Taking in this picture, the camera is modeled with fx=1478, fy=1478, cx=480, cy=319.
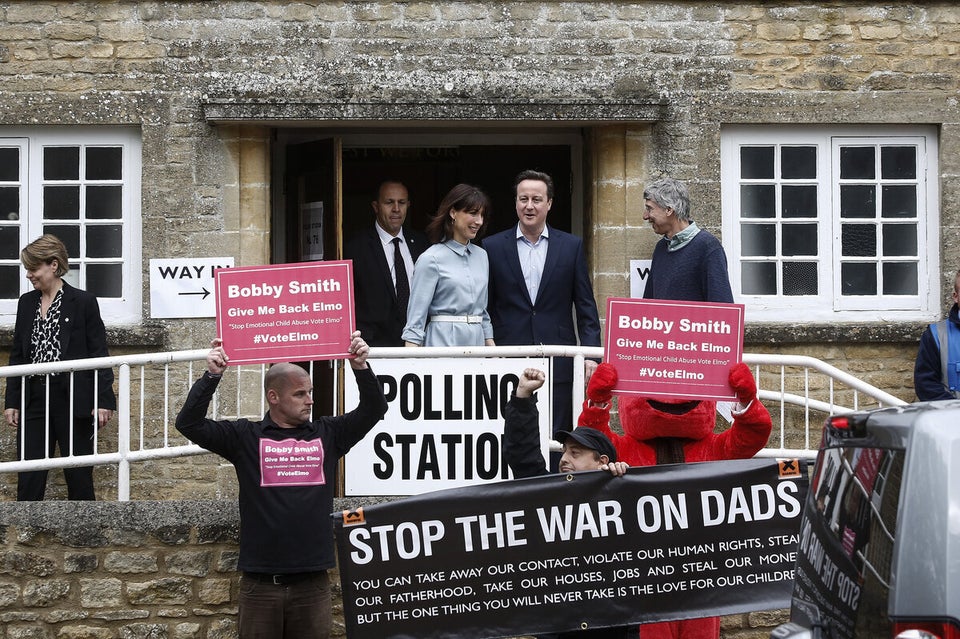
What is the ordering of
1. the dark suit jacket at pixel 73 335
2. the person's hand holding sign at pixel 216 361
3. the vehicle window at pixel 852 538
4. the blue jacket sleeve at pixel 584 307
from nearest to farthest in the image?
the vehicle window at pixel 852 538
the person's hand holding sign at pixel 216 361
the blue jacket sleeve at pixel 584 307
the dark suit jacket at pixel 73 335

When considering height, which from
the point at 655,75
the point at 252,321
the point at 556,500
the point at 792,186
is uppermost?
the point at 655,75

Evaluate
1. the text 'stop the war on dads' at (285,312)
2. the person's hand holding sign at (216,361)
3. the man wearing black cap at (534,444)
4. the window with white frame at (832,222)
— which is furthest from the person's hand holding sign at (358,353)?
the window with white frame at (832,222)

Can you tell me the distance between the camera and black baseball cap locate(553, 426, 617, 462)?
20.0 feet

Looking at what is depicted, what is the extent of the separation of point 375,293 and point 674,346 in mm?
3755

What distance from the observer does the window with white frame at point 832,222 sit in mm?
11062

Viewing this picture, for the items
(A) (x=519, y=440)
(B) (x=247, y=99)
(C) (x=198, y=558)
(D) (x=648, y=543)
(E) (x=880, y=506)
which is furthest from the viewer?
(B) (x=247, y=99)

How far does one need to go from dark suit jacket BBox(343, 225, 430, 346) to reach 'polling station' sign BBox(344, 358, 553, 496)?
4.94 feet

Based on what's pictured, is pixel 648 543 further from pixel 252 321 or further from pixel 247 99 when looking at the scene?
pixel 247 99

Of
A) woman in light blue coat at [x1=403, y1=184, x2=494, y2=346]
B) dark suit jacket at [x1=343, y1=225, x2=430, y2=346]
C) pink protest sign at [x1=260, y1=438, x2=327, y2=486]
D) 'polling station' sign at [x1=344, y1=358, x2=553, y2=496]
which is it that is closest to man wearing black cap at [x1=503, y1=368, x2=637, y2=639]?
pink protest sign at [x1=260, y1=438, x2=327, y2=486]

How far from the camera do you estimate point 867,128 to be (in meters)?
11.1

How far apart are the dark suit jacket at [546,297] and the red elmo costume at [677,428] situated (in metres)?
2.01

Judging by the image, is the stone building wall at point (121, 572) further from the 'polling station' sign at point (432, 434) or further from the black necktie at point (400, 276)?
the black necktie at point (400, 276)

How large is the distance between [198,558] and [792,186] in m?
5.41

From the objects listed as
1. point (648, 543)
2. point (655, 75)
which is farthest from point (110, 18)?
point (648, 543)
